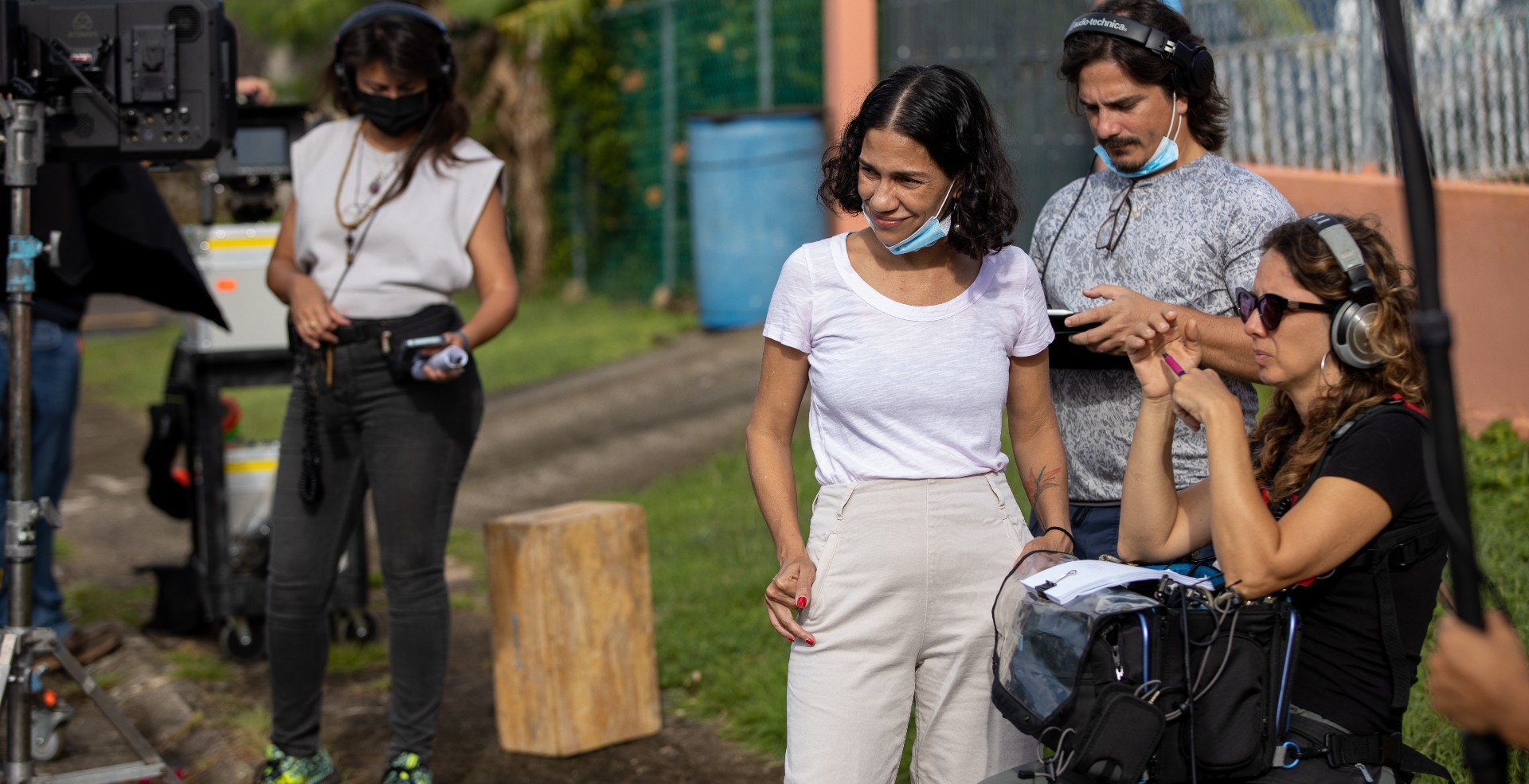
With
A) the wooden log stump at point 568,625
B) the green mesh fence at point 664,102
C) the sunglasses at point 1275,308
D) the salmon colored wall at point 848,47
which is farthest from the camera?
the green mesh fence at point 664,102

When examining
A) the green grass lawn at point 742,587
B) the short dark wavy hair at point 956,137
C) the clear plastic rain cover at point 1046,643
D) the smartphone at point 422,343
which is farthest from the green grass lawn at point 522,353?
the clear plastic rain cover at point 1046,643

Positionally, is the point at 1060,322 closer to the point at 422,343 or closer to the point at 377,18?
the point at 422,343

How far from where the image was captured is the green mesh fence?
11867 mm

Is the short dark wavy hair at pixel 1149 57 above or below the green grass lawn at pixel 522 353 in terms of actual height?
above

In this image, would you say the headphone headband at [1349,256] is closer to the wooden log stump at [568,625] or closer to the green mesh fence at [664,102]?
the wooden log stump at [568,625]

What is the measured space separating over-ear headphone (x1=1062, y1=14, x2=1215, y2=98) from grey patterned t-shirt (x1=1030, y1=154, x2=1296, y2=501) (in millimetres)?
171

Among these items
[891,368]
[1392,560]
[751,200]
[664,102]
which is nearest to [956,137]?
[891,368]

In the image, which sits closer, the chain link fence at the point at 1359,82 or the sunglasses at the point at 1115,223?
the sunglasses at the point at 1115,223

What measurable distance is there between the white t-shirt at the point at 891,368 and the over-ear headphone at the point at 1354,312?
61 cm

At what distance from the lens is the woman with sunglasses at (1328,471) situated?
241cm

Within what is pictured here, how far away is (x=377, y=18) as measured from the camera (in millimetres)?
4066

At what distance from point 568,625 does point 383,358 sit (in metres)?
1.09

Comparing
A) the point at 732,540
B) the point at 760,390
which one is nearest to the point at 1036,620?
the point at 760,390

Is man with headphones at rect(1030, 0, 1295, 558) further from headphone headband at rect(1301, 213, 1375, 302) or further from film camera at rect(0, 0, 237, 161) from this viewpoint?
film camera at rect(0, 0, 237, 161)
